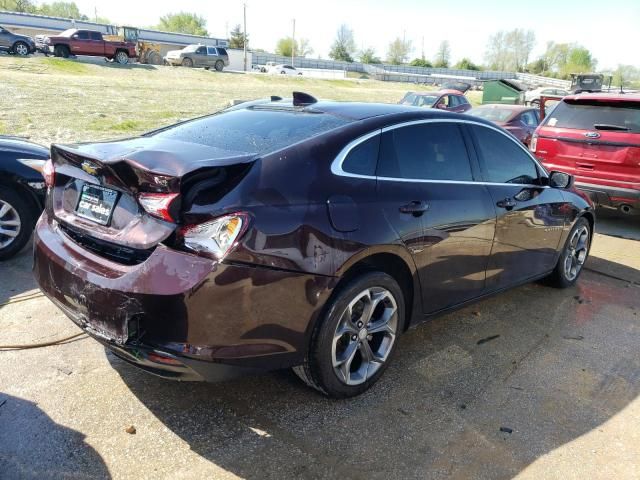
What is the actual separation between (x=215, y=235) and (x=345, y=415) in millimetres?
1302

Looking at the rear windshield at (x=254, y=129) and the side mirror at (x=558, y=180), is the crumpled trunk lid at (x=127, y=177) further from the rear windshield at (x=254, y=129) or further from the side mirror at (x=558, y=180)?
the side mirror at (x=558, y=180)

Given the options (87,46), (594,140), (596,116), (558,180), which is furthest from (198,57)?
(558,180)

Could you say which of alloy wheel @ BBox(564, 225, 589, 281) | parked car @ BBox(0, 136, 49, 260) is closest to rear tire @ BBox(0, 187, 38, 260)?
parked car @ BBox(0, 136, 49, 260)

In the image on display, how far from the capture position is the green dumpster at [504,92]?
26.4 m

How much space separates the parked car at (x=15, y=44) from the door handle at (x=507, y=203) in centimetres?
3473

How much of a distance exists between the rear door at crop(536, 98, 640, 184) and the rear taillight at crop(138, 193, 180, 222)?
21.3 ft

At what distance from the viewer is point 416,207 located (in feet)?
10.7

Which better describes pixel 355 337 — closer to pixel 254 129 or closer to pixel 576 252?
pixel 254 129

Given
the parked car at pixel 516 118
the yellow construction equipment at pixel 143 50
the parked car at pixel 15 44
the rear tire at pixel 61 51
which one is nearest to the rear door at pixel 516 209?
the parked car at pixel 516 118

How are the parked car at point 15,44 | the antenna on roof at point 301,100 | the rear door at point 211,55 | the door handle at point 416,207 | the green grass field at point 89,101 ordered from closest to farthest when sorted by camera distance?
the door handle at point 416,207
the antenna on roof at point 301,100
the green grass field at point 89,101
the parked car at point 15,44
the rear door at point 211,55

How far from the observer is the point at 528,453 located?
2803mm

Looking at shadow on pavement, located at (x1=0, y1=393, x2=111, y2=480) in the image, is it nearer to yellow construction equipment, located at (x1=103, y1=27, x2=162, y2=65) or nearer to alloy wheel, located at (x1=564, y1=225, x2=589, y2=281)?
alloy wheel, located at (x1=564, y1=225, x2=589, y2=281)

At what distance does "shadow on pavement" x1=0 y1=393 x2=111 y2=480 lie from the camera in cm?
247

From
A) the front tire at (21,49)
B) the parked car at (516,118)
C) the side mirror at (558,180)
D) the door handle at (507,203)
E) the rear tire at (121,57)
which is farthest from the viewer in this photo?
the rear tire at (121,57)
